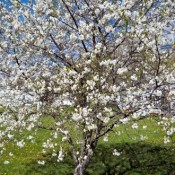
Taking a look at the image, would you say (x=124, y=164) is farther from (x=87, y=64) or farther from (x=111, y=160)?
(x=87, y=64)

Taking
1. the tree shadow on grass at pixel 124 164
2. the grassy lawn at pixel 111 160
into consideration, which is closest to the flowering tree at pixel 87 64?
the grassy lawn at pixel 111 160

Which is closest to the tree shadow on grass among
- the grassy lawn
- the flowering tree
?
the grassy lawn

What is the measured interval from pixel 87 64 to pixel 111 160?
792 centimetres

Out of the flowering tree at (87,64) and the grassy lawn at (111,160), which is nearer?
the flowering tree at (87,64)

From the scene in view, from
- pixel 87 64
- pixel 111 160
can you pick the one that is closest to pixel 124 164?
pixel 111 160

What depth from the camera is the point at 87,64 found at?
12.2 meters

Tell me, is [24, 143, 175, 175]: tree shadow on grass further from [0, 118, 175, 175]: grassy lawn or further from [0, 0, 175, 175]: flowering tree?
[0, 0, 175, 175]: flowering tree

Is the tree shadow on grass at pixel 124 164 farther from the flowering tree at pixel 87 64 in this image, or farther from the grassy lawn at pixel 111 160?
the flowering tree at pixel 87 64

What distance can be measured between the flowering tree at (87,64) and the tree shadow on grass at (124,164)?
12.2ft

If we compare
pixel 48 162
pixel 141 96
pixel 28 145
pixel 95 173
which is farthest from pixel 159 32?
pixel 28 145

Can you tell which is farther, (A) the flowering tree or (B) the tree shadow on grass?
(B) the tree shadow on grass

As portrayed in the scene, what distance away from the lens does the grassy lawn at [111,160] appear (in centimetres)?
1719

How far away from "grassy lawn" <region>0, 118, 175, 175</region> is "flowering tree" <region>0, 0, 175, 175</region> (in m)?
2.41

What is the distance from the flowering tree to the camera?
1151cm
